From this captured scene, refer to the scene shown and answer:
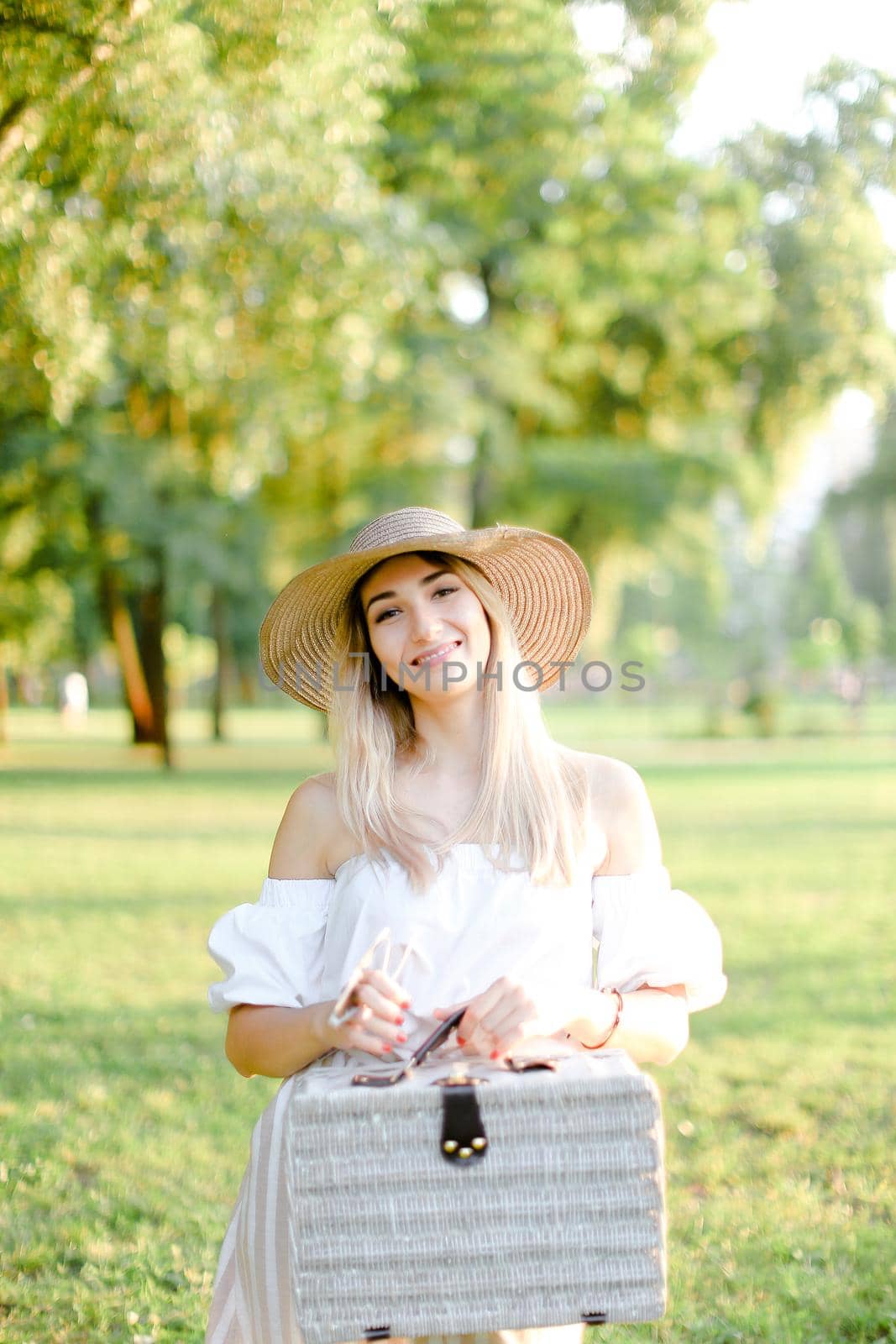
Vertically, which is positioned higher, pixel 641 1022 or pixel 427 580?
pixel 427 580

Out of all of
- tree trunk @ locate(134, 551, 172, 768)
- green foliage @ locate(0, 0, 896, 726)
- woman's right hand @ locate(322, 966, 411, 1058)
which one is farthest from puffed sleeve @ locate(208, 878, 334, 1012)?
tree trunk @ locate(134, 551, 172, 768)

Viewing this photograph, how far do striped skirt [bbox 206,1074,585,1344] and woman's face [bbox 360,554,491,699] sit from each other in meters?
0.77

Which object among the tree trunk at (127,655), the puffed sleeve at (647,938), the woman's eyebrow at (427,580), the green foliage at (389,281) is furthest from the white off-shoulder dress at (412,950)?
the tree trunk at (127,655)

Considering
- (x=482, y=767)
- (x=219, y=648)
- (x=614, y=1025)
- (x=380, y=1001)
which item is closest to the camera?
(x=380, y=1001)

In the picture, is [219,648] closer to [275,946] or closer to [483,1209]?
[275,946]

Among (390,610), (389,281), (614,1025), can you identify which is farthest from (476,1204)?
(389,281)

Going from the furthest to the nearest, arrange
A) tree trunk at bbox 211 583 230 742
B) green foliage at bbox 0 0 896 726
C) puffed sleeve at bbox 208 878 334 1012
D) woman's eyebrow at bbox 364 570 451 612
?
1. tree trunk at bbox 211 583 230 742
2. green foliage at bbox 0 0 896 726
3. woman's eyebrow at bbox 364 570 451 612
4. puffed sleeve at bbox 208 878 334 1012

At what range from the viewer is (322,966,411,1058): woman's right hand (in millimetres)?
1866

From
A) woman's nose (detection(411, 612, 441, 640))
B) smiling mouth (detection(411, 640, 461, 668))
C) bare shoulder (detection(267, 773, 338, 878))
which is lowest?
bare shoulder (detection(267, 773, 338, 878))

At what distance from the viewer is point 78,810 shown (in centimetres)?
1545

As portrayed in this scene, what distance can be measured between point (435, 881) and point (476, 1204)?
64 centimetres

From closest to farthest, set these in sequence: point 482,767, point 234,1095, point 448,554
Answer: point 482,767 < point 448,554 < point 234,1095

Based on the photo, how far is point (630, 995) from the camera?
2252 millimetres

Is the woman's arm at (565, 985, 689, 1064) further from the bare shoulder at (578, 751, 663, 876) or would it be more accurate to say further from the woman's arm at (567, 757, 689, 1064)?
the bare shoulder at (578, 751, 663, 876)
